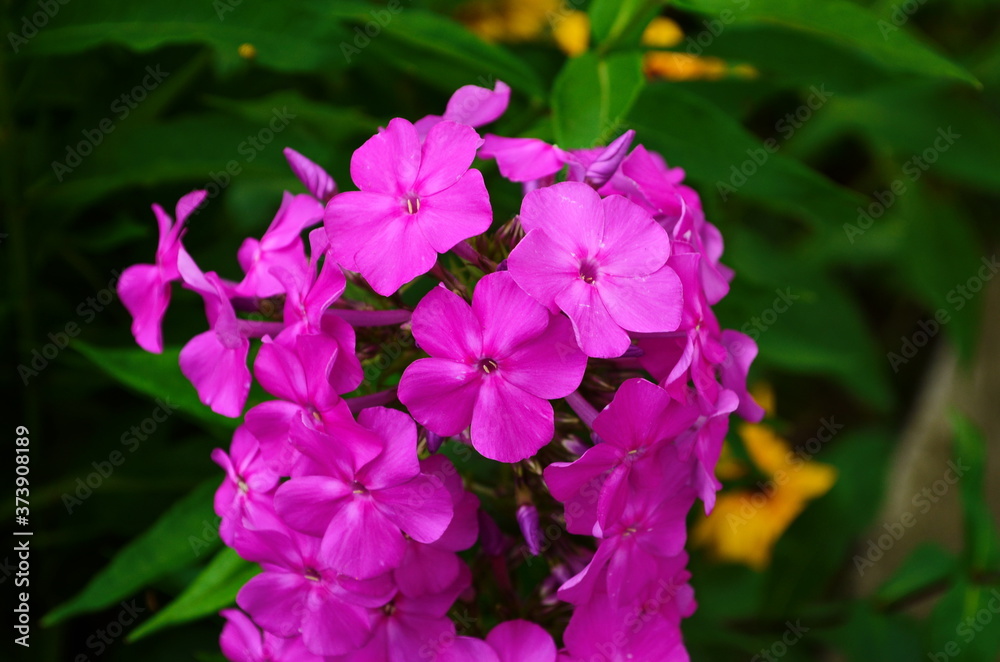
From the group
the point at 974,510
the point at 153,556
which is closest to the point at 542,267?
the point at 153,556

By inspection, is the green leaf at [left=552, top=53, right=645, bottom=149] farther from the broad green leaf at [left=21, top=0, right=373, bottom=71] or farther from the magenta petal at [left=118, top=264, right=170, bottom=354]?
the magenta petal at [left=118, top=264, right=170, bottom=354]

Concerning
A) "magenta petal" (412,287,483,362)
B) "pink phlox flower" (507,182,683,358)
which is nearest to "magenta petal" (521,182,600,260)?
"pink phlox flower" (507,182,683,358)

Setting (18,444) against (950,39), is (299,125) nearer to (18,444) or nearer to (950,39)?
(18,444)

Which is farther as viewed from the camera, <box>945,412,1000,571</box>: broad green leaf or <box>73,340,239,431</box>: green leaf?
<box>945,412,1000,571</box>: broad green leaf

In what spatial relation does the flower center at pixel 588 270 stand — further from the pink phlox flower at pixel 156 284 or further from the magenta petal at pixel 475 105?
the pink phlox flower at pixel 156 284

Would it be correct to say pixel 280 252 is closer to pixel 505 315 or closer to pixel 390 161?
pixel 390 161

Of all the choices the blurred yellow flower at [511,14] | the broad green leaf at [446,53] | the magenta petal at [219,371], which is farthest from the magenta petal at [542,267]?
the blurred yellow flower at [511,14]

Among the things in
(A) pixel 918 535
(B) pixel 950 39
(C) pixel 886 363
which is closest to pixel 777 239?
(C) pixel 886 363
